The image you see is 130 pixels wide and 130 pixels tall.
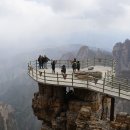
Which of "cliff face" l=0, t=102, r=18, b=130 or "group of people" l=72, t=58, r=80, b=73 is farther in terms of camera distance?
"cliff face" l=0, t=102, r=18, b=130

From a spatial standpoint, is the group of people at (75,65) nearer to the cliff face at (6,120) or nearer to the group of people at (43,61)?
the group of people at (43,61)

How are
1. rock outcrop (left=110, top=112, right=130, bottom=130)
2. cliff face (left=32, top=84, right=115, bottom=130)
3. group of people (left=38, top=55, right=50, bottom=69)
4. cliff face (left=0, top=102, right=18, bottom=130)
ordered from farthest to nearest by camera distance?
cliff face (left=0, top=102, right=18, bottom=130) → group of people (left=38, top=55, right=50, bottom=69) → cliff face (left=32, top=84, right=115, bottom=130) → rock outcrop (left=110, top=112, right=130, bottom=130)

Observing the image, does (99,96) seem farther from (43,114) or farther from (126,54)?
(126,54)

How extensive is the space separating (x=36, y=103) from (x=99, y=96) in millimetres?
8307

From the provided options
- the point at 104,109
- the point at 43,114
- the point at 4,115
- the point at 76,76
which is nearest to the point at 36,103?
the point at 43,114

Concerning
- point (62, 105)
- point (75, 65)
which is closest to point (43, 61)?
point (75, 65)

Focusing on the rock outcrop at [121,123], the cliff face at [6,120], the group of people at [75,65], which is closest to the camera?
the rock outcrop at [121,123]

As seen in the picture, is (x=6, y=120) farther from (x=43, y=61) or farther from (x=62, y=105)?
(x=62, y=105)

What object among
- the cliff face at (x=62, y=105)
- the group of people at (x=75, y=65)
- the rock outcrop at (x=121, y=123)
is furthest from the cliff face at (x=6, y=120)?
the rock outcrop at (x=121, y=123)

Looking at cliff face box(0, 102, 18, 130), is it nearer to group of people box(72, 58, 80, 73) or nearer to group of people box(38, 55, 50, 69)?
group of people box(38, 55, 50, 69)

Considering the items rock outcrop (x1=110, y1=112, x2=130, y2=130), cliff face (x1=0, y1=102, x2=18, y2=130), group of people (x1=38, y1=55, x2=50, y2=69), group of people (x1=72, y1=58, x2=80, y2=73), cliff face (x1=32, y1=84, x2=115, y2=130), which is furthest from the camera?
cliff face (x1=0, y1=102, x2=18, y2=130)

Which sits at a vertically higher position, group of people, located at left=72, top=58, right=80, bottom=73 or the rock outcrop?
group of people, located at left=72, top=58, right=80, bottom=73

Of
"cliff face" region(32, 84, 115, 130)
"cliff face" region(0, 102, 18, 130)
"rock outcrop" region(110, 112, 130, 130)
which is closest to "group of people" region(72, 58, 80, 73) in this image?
"cliff face" region(32, 84, 115, 130)

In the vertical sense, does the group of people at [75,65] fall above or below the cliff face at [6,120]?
above
